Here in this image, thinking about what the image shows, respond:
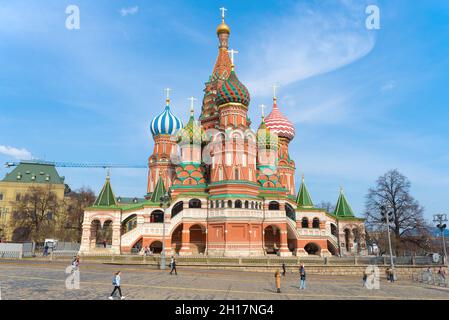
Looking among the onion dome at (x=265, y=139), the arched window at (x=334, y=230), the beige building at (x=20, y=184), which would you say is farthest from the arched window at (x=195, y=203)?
the beige building at (x=20, y=184)

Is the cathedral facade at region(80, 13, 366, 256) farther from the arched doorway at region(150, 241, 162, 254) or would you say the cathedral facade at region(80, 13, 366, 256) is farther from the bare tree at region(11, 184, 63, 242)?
the bare tree at region(11, 184, 63, 242)

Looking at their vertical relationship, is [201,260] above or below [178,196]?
below

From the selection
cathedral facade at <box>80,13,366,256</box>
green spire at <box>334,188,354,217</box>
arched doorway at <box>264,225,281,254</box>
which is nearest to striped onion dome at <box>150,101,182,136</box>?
cathedral facade at <box>80,13,366,256</box>

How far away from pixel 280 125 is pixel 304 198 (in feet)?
50.3

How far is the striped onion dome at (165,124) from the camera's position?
180 ft

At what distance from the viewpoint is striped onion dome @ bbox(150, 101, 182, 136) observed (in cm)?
5494

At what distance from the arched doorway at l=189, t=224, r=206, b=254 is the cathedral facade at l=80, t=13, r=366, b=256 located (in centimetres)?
12

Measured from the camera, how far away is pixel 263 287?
723 inches

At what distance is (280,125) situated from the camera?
54781 mm

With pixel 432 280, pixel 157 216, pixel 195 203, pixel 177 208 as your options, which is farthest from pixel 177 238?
pixel 432 280
